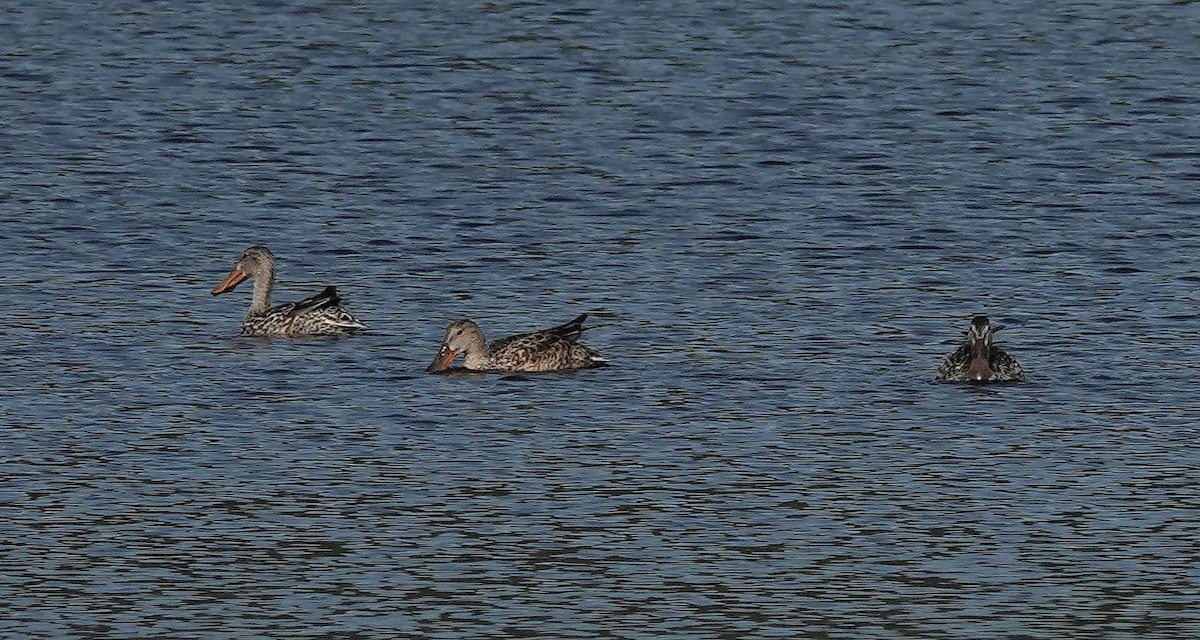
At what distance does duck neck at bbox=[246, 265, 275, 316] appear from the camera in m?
22.7

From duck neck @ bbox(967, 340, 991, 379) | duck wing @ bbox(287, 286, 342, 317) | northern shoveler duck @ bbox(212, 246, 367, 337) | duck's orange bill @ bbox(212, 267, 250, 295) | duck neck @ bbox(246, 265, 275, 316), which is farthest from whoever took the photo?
duck's orange bill @ bbox(212, 267, 250, 295)

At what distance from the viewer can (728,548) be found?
14461mm

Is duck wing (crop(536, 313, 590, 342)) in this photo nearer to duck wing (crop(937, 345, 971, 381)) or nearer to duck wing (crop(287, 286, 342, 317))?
duck wing (crop(287, 286, 342, 317))

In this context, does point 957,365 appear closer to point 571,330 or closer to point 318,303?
point 571,330

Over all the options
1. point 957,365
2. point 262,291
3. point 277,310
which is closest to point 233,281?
point 262,291

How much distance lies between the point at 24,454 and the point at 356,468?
1.98 meters

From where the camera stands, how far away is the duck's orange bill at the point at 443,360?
19844mm

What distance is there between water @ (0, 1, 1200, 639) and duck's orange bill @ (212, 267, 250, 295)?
180mm

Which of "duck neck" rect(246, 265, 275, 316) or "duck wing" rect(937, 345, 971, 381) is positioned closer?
"duck wing" rect(937, 345, 971, 381)

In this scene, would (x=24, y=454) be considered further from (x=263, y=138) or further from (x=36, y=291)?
(x=263, y=138)

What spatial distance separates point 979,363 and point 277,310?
5.98 m

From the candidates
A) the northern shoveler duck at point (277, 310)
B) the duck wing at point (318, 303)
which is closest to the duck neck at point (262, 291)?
the northern shoveler duck at point (277, 310)

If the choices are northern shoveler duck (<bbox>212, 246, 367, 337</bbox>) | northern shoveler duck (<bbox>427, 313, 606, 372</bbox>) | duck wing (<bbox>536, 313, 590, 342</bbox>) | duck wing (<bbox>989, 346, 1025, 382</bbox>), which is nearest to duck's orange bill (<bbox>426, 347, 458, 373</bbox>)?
northern shoveler duck (<bbox>427, 313, 606, 372</bbox>)

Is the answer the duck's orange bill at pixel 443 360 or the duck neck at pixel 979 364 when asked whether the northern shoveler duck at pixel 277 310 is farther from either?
the duck neck at pixel 979 364
